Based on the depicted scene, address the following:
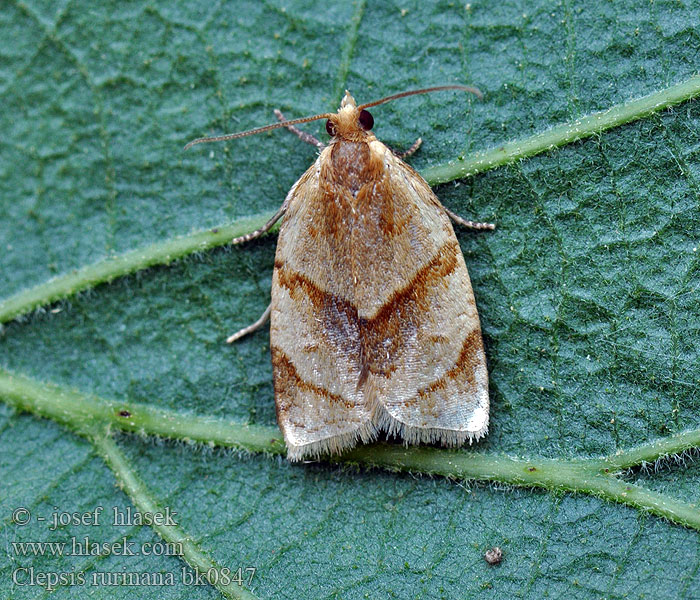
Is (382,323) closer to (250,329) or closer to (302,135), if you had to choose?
(250,329)

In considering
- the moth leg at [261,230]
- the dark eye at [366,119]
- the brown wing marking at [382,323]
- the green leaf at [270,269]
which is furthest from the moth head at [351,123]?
the moth leg at [261,230]

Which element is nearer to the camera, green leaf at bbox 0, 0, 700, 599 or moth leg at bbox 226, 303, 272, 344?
→ green leaf at bbox 0, 0, 700, 599

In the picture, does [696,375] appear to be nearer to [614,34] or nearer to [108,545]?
[614,34]

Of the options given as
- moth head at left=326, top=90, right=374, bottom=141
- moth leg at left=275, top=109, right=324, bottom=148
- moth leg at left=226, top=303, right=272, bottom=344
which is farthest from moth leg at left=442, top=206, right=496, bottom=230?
moth leg at left=226, top=303, right=272, bottom=344

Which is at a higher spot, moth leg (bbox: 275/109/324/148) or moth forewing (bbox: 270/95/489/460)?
moth leg (bbox: 275/109/324/148)

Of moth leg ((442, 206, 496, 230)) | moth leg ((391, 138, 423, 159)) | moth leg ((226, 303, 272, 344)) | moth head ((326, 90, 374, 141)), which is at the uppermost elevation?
moth head ((326, 90, 374, 141))

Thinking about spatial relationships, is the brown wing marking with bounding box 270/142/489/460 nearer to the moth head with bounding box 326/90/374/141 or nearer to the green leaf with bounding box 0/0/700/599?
the moth head with bounding box 326/90/374/141
